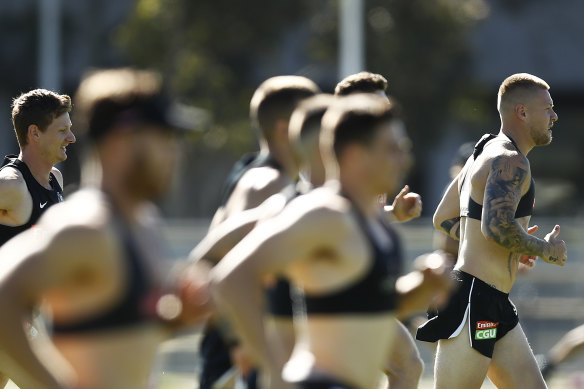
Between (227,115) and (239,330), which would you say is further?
(227,115)

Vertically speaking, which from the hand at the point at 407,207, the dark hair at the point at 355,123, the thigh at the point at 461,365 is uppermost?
the dark hair at the point at 355,123

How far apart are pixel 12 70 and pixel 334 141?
29.7 metres

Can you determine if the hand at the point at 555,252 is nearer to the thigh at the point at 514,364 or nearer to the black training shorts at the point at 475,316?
the black training shorts at the point at 475,316

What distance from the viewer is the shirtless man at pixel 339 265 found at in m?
4.39

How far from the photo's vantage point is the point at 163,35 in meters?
29.1

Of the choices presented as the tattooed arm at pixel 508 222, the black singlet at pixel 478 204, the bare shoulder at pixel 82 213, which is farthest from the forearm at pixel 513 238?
the bare shoulder at pixel 82 213

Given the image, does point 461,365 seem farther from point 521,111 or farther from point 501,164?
point 521,111

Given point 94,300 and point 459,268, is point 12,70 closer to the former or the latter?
point 459,268

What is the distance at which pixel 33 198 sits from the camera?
741 centimetres

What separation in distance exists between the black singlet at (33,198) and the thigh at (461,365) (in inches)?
105

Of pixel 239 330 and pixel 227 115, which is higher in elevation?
pixel 239 330

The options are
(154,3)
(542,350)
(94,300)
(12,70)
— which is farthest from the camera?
(12,70)

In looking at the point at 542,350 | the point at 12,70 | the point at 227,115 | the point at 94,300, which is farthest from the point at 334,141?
the point at 12,70

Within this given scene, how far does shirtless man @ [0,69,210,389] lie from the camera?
151 inches
